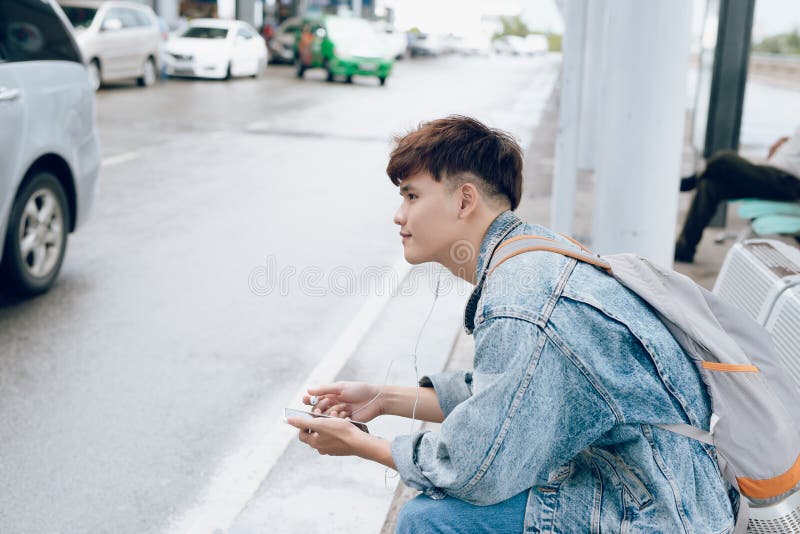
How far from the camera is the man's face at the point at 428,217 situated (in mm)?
2201

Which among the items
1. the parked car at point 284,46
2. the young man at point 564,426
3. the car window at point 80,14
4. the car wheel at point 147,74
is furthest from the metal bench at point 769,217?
the parked car at point 284,46

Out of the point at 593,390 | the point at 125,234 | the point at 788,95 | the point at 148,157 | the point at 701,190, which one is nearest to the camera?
the point at 593,390

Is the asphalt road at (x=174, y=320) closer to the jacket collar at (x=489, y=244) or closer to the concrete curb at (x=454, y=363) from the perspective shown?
the concrete curb at (x=454, y=363)

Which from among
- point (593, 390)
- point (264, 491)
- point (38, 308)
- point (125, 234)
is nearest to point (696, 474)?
point (593, 390)

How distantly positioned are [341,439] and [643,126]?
7.72 ft

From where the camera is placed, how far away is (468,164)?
219 centimetres

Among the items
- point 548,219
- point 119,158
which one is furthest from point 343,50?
point 548,219

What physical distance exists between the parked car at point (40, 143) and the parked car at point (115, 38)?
12959 mm

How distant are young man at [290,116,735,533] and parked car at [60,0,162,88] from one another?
17.4 meters

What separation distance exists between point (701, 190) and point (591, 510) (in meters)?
5.12

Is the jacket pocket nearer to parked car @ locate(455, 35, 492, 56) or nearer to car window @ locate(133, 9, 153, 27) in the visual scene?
car window @ locate(133, 9, 153, 27)

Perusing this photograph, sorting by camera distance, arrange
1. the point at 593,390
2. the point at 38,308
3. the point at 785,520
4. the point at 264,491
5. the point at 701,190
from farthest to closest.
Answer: the point at 701,190, the point at 38,308, the point at 264,491, the point at 785,520, the point at 593,390

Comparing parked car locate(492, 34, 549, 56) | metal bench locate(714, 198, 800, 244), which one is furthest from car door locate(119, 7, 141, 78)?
parked car locate(492, 34, 549, 56)

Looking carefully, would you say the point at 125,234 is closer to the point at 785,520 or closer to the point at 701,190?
the point at 701,190
